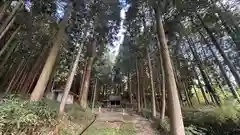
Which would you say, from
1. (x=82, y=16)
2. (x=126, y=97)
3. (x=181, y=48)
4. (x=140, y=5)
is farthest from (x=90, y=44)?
(x=126, y=97)

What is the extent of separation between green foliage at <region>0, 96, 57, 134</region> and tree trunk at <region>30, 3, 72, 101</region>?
147cm

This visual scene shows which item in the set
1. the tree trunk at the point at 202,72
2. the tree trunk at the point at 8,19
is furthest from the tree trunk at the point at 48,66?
the tree trunk at the point at 202,72

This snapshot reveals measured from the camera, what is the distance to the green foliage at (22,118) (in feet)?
13.8

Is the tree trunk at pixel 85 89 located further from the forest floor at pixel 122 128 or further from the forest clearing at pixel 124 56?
the forest floor at pixel 122 128

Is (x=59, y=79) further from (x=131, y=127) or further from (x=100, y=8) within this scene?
(x=131, y=127)

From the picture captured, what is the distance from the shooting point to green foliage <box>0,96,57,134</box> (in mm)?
4198

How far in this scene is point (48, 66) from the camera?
7.80m

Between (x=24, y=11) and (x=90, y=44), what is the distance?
4906mm

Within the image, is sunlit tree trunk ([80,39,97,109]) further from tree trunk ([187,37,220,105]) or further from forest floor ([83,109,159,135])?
tree trunk ([187,37,220,105])

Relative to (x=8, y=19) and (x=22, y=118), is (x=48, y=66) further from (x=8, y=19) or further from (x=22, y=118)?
(x=22, y=118)

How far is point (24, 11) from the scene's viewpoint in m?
8.41

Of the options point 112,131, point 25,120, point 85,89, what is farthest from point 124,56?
point 25,120

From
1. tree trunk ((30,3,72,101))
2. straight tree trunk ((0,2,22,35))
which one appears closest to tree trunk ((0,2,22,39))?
straight tree trunk ((0,2,22,35))

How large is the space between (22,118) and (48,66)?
3.64m
